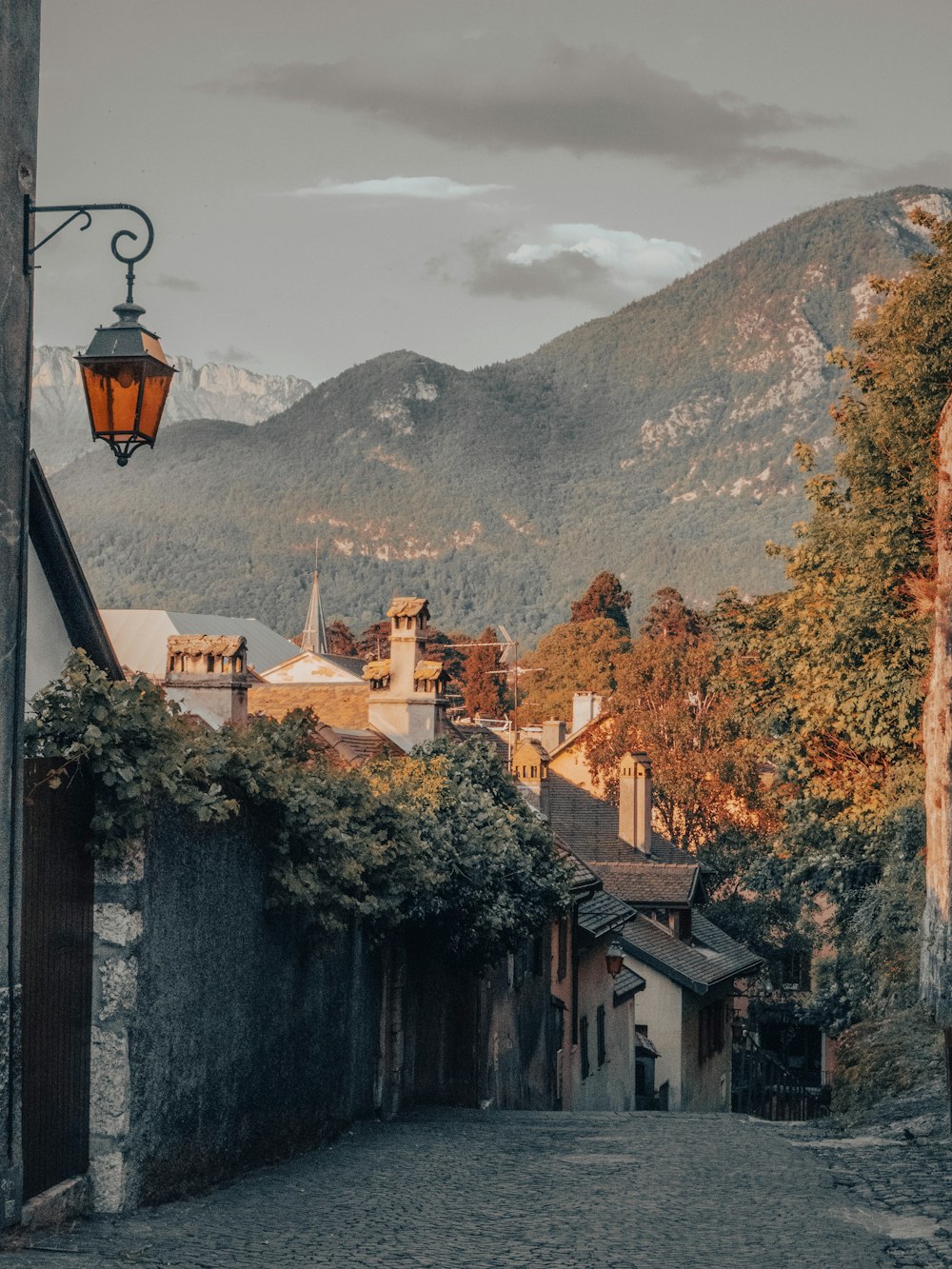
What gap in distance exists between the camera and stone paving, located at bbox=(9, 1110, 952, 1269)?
8.21 meters

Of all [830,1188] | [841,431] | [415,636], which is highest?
[841,431]

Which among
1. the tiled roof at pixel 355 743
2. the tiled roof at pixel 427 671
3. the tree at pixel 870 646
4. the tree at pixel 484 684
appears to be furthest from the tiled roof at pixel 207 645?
the tree at pixel 484 684

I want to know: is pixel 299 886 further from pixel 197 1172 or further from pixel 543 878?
pixel 543 878

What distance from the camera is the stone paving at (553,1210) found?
8.21 meters

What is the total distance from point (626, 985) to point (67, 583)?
2259cm

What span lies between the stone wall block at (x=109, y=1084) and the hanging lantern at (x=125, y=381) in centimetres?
315

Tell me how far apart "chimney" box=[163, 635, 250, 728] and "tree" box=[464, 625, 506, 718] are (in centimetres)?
7337

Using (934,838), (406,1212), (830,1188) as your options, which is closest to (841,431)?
(934,838)

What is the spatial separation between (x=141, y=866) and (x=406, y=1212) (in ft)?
8.84

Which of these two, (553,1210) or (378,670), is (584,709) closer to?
(378,670)

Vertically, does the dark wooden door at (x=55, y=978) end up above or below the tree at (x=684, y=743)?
below

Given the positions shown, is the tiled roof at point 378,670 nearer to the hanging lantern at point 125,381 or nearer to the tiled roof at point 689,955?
the tiled roof at point 689,955

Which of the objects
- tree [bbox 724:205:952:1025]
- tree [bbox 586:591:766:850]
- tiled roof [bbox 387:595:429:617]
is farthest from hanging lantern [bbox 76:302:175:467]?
tree [bbox 586:591:766:850]

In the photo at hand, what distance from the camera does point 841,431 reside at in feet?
93.6
